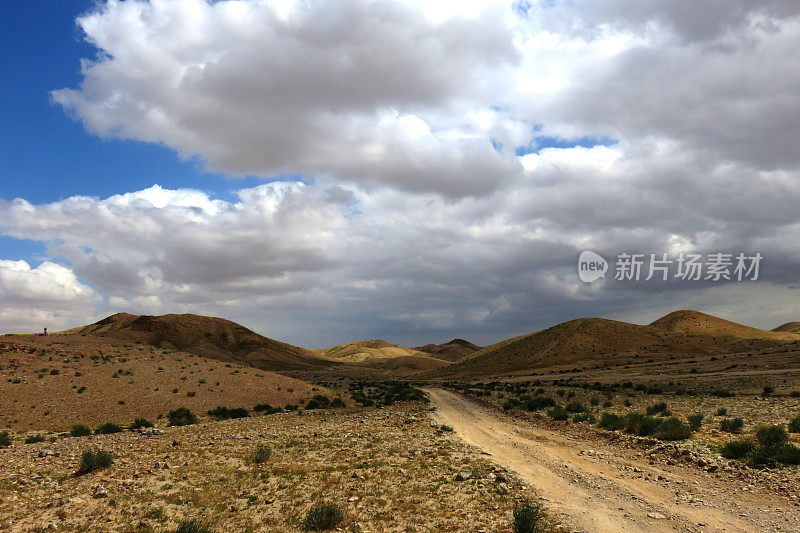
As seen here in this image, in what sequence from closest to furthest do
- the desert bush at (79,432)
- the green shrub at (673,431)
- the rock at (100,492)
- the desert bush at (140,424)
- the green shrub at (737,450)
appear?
the rock at (100,492) < the green shrub at (737,450) < the green shrub at (673,431) < the desert bush at (79,432) < the desert bush at (140,424)

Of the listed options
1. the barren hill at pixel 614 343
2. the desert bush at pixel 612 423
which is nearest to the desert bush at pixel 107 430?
the desert bush at pixel 612 423

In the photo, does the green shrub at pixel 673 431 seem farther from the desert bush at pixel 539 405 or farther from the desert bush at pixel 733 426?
the desert bush at pixel 539 405

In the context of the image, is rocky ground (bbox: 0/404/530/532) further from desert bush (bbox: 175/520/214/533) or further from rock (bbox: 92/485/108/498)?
desert bush (bbox: 175/520/214/533)

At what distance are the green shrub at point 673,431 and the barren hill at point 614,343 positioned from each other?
249 ft

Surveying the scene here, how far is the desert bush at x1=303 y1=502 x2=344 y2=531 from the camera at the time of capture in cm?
1092

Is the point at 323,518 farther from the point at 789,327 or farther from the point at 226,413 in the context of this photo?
the point at 789,327

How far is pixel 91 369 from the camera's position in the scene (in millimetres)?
40906

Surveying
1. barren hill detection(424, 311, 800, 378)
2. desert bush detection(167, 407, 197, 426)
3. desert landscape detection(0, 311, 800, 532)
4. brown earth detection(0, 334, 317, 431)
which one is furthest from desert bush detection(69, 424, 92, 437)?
barren hill detection(424, 311, 800, 378)

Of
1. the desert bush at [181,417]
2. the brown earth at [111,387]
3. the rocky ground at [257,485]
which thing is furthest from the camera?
the brown earth at [111,387]

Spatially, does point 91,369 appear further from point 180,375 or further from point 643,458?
point 643,458

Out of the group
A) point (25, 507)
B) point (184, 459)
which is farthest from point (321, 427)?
point (25, 507)

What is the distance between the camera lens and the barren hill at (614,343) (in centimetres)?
9675

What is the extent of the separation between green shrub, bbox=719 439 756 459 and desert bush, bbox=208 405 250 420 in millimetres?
30901

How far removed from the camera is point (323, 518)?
36.1 feet
